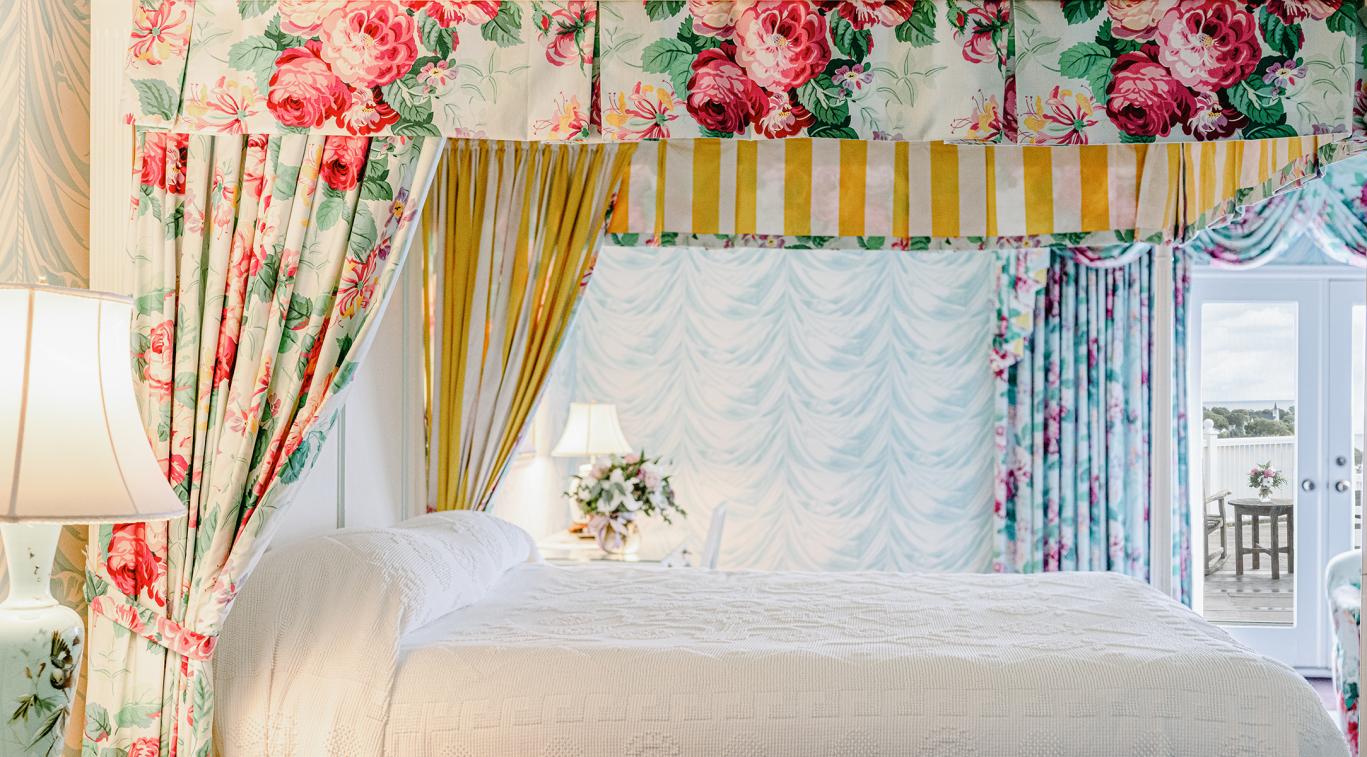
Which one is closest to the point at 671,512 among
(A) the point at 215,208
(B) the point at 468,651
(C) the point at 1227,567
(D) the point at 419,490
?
(D) the point at 419,490

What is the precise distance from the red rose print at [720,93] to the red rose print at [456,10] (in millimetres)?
459

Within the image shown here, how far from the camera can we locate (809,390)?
6.20 meters

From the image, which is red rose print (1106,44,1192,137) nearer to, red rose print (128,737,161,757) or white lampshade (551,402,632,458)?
red rose print (128,737,161,757)

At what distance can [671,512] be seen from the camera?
6.34m

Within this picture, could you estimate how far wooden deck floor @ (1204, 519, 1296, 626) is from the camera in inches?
233

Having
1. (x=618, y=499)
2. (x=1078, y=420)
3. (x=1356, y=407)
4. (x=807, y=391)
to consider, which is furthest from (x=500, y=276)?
(x=1356, y=407)

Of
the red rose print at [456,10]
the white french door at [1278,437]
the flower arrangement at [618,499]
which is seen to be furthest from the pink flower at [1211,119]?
the white french door at [1278,437]

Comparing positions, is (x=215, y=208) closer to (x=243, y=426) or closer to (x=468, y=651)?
(x=243, y=426)

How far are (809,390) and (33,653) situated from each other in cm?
470

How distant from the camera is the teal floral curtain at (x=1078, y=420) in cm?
586

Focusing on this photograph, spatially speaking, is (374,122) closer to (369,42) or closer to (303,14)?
(369,42)

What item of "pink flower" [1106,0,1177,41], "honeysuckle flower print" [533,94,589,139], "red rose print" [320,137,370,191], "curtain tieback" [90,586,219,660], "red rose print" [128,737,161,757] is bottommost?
"red rose print" [128,737,161,757]

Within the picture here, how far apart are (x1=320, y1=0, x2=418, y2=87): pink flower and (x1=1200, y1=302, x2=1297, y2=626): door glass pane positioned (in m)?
4.85

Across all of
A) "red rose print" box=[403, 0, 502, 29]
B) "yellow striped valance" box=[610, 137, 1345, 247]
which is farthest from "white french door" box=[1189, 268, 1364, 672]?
"red rose print" box=[403, 0, 502, 29]
